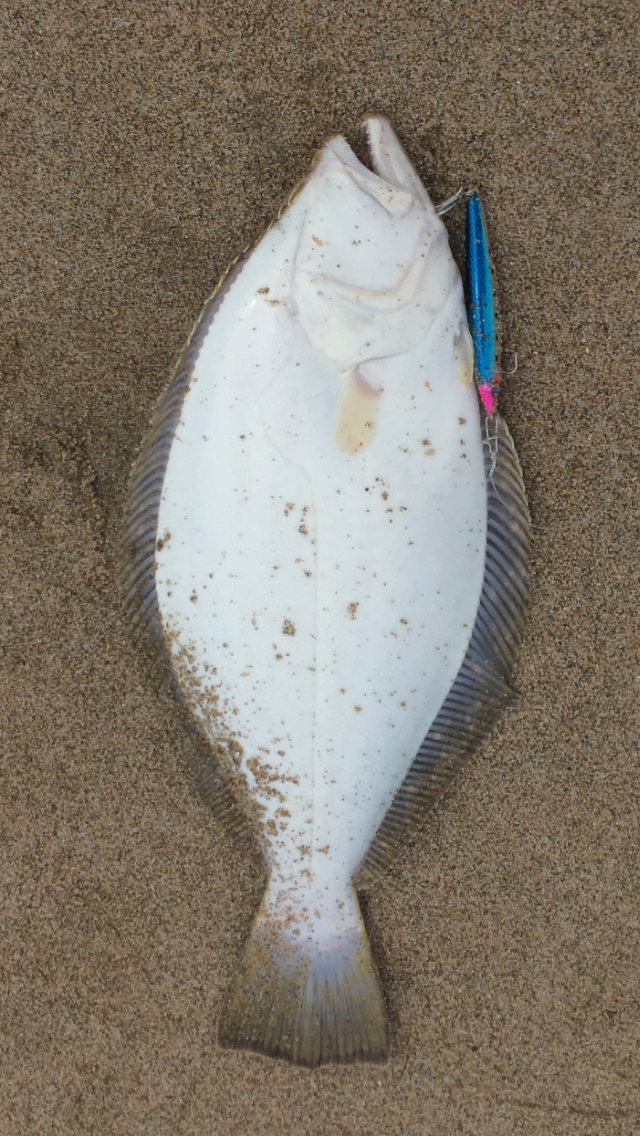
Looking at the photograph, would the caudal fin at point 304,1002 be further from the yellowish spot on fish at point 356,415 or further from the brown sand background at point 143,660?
the yellowish spot on fish at point 356,415

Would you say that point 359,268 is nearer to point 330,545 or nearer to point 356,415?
point 356,415

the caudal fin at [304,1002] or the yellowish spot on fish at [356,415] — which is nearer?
the yellowish spot on fish at [356,415]

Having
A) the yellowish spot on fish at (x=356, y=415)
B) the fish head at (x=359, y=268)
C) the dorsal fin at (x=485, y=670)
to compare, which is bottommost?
the dorsal fin at (x=485, y=670)

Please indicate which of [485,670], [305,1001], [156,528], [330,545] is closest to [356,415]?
[330,545]

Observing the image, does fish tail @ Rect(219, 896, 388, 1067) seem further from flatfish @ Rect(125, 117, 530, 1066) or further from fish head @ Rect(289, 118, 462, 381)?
fish head @ Rect(289, 118, 462, 381)

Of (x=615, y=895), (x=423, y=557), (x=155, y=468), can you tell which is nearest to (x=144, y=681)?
(x=155, y=468)

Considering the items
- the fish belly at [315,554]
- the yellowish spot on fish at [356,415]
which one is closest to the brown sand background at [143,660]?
the fish belly at [315,554]

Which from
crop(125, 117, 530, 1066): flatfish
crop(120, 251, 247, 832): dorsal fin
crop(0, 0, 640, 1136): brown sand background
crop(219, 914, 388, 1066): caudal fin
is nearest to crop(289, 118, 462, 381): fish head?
crop(125, 117, 530, 1066): flatfish
